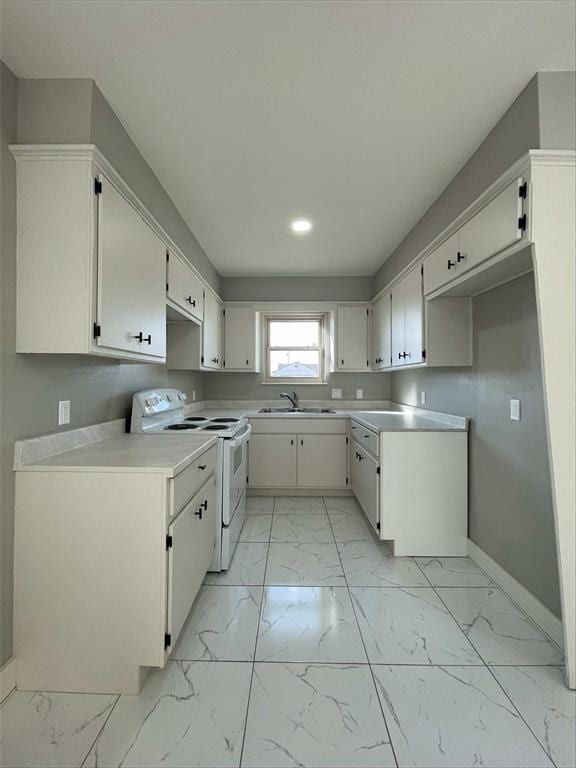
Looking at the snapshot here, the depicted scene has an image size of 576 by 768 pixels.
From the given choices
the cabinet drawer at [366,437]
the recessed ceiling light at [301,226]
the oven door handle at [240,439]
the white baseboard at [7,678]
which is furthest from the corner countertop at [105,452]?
the recessed ceiling light at [301,226]

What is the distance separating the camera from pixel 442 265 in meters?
2.41

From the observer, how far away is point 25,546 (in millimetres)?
1474

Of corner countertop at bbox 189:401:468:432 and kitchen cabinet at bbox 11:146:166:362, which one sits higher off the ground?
kitchen cabinet at bbox 11:146:166:362

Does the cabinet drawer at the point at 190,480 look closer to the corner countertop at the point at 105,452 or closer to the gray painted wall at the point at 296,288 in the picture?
the corner countertop at the point at 105,452

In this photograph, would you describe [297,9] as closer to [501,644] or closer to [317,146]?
[317,146]

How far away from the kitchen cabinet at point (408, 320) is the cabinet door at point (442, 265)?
15 centimetres

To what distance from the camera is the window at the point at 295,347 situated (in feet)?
15.4

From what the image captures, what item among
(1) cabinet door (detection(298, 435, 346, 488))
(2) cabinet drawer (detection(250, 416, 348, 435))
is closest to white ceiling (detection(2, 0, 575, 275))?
(2) cabinet drawer (detection(250, 416, 348, 435))

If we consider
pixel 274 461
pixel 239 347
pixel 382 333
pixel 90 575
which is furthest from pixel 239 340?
pixel 90 575

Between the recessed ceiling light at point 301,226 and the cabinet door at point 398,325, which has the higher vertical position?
the recessed ceiling light at point 301,226

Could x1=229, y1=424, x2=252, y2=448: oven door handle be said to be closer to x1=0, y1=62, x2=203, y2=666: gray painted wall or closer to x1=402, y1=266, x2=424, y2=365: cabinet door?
x1=0, y1=62, x2=203, y2=666: gray painted wall

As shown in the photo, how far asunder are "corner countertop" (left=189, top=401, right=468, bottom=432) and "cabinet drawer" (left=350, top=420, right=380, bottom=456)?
0.06 m

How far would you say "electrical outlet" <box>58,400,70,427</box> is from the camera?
1.74 metres

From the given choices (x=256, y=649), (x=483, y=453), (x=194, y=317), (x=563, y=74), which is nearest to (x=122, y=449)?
(x=256, y=649)
